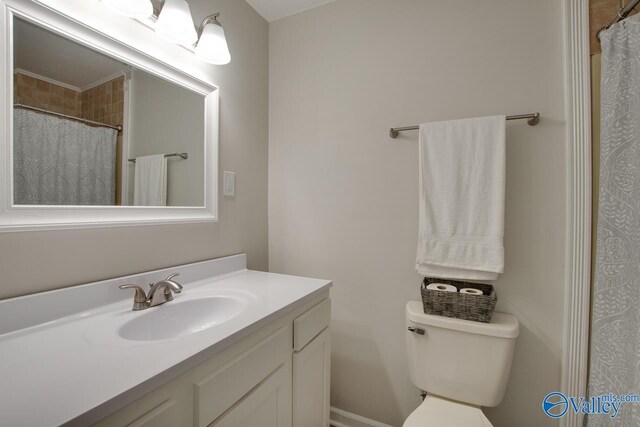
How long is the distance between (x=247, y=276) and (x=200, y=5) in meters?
1.27

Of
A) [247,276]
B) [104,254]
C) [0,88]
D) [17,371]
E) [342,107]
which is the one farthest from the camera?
[342,107]

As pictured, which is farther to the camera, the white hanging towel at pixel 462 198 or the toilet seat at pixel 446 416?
the white hanging towel at pixel 462 198

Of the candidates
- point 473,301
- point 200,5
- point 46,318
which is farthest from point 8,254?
point 473,301

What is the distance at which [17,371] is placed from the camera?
0.56m

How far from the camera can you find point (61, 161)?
0.84 m

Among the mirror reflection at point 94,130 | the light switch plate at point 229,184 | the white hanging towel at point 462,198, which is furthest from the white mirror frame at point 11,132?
→ the white hanging towel at point 462,198

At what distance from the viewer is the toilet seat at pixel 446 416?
3.27 ft

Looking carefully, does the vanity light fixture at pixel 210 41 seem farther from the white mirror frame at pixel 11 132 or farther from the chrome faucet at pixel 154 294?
the chrome faucet at pixel 154 294

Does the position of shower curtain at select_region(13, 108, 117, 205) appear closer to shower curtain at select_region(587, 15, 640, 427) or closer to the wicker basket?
the wicker basket

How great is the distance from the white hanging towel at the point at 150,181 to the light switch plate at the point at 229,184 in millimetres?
298

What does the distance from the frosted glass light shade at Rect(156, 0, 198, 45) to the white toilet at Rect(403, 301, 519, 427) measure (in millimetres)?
1487

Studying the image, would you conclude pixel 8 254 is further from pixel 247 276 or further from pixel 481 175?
pixel 481 175

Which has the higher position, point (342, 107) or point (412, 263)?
point (342, 107)

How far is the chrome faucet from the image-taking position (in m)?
0.92
